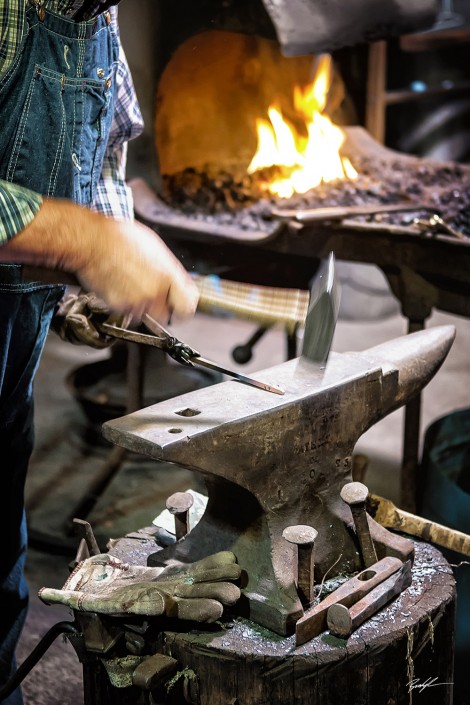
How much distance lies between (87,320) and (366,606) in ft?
2.93

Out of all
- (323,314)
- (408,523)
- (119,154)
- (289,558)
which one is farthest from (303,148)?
(289,558)

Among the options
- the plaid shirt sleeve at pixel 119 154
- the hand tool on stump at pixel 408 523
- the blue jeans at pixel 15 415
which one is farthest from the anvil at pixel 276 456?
the plaid shirt sleeve at pixel 119 154

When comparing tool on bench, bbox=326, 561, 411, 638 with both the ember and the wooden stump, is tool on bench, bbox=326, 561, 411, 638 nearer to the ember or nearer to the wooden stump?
the wooden stump

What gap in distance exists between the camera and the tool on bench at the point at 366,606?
1.65m

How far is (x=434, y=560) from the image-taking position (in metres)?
1.98

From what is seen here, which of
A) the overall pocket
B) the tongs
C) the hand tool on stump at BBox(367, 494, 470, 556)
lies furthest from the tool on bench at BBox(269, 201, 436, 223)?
the tongs

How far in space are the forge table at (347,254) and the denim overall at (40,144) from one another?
1245 mm

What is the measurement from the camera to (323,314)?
1731 mm

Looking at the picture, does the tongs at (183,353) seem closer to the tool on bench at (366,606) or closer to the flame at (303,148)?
the tool on bench at (366,606)

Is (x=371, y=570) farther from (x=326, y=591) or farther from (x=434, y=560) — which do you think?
(x=434, y=560)

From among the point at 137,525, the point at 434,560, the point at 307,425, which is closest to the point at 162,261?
the point at 307,425

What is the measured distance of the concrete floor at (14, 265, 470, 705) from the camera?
3.20 metres

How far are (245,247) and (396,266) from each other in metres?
0.64

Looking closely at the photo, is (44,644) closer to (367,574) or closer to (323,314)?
(367,574)
